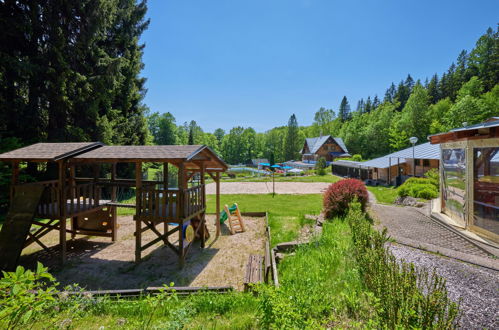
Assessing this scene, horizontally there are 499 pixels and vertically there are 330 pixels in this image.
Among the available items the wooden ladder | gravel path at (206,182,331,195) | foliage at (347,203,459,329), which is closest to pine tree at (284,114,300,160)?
gravel path at (206,182,331,195)

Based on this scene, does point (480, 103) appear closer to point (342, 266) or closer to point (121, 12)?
point (342, 266)

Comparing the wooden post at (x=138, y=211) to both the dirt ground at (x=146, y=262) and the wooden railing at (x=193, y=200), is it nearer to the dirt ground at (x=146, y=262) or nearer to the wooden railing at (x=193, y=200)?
the dirt ground at (x=146, y=262)

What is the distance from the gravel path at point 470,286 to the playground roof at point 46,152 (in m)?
10.1

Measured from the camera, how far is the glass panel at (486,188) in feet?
21.0

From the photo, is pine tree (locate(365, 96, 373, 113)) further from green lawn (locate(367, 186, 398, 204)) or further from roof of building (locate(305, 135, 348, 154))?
green lawn (locate(367, 186, 398, 204))

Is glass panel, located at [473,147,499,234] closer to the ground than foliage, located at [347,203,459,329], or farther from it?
farther from it

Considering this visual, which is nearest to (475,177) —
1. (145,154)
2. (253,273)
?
(253,273)

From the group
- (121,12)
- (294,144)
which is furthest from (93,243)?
(294,144)

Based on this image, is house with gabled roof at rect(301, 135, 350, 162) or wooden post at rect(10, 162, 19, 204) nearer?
wooden post at rect(10, 162, 19, 204)

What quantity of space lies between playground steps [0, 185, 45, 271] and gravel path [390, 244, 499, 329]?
10.5 meters

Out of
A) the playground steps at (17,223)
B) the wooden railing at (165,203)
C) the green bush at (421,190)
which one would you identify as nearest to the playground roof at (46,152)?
the playground steps at (17,223)

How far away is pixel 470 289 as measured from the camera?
4.14 metres

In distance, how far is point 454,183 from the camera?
8.36 m

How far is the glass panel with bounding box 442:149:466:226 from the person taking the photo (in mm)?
7648
